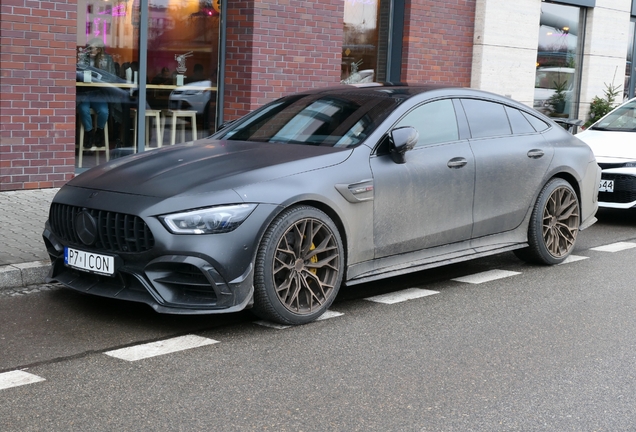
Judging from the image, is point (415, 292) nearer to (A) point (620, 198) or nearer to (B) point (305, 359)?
(B) point (305, 359)

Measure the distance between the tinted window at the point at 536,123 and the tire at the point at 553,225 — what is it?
1.47 ft

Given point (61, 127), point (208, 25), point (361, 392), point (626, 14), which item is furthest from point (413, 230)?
point (626, 14)

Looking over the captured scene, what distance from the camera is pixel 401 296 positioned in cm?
673

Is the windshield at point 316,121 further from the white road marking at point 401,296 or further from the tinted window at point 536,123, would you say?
the tinted window at point 536,123

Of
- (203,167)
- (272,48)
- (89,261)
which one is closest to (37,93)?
(272,48)

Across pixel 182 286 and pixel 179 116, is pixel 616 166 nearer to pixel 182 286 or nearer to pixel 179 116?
pixel 179 116

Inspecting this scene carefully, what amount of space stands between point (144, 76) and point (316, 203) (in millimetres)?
6743

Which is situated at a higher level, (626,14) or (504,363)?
(626,14)

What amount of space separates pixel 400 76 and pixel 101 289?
33.0 feet

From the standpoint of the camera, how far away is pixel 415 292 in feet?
22.5

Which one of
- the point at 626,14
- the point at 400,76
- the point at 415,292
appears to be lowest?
the point at 415,292

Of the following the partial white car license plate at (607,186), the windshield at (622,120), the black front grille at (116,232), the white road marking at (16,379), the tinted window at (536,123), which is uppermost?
the tinted window at (536,123)

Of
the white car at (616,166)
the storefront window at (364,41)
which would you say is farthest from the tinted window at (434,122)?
the storefront window at (364,41)

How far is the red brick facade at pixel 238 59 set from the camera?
10.2 metres
